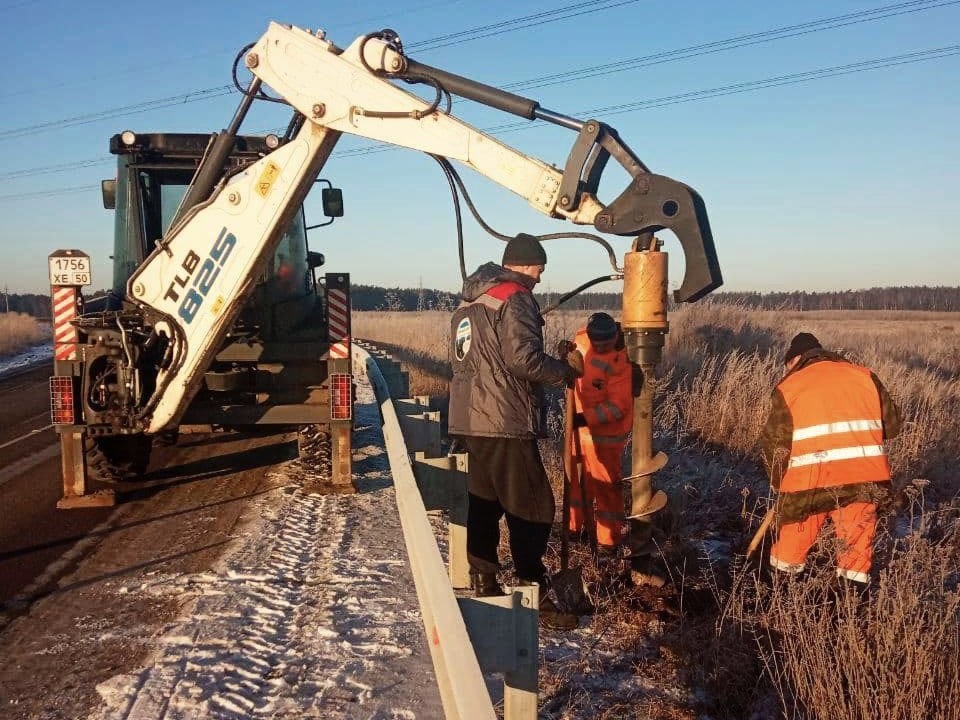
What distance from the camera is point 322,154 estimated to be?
541 cm

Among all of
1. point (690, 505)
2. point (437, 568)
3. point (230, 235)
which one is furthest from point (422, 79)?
point (690, 505)

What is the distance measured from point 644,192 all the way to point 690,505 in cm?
354

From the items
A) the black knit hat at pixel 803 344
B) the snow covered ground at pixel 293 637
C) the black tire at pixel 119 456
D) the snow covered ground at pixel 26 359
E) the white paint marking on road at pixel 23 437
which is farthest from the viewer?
the snow covered ground at pixel 26 359

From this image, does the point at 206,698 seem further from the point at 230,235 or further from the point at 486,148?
the point at 230,235

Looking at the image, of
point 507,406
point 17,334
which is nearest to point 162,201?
point 507,406

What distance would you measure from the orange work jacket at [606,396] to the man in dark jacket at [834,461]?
1450mm

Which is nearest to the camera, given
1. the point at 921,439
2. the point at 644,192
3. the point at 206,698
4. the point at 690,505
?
the point at 206,698

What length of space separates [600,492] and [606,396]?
737 mm

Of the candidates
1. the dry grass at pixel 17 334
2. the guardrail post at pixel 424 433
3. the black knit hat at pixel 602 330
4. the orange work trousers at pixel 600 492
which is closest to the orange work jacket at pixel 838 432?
the orange work trousers at pixel 600 492

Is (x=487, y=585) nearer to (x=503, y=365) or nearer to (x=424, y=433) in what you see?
(x=503, y=365)

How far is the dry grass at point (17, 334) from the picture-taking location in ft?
79.3

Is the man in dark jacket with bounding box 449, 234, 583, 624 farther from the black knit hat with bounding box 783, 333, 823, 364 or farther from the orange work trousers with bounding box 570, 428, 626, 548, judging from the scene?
the black knit hat with bounding box 783, 333, 823, 364

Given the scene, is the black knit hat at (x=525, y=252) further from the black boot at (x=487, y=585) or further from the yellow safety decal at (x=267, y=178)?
the yellow safety decal at (x=267, y=178)

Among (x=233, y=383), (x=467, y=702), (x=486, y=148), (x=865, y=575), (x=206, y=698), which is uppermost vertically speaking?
(x=486, y=148)
